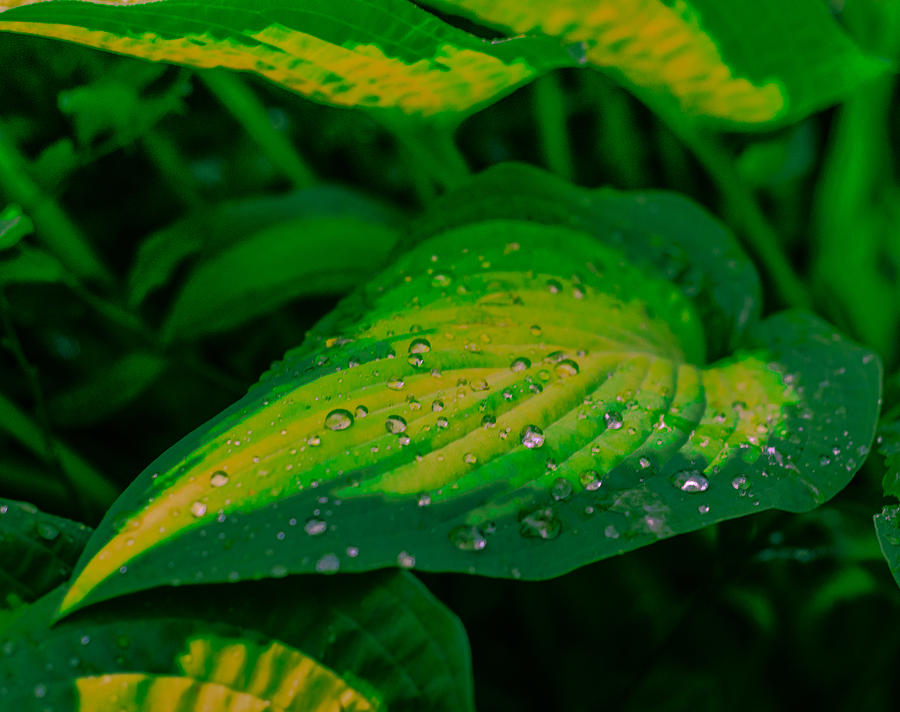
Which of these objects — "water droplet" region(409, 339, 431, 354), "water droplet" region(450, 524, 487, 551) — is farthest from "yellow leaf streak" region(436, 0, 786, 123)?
"water droplet" region(450, 524, 487, 551)

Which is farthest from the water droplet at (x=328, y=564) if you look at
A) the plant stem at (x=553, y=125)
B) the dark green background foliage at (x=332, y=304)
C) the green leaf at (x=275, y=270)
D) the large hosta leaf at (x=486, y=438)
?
the plant stem at (x=553, y=125)

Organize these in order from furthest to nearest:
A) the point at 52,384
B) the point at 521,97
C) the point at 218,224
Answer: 1. the point at 521,97
2. the point at 52,384
3. the point at 218,224

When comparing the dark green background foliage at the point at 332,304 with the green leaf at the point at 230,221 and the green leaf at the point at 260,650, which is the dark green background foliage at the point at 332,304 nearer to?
the green leaf at the point at 230,221

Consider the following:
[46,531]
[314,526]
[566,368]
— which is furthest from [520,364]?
[46,531]

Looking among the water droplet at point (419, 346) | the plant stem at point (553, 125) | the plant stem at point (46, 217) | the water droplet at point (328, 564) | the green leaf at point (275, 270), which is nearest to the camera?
the water droplet at point (328, 564)

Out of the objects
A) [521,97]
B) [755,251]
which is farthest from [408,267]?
[521,97]

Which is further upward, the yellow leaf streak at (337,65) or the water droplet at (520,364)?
the yellow leaf streak at (337,65)

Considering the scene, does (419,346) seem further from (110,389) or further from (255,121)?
(255,121)

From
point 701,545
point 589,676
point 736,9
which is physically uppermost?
point 736,9

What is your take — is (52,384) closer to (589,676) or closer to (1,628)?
(1,628)
